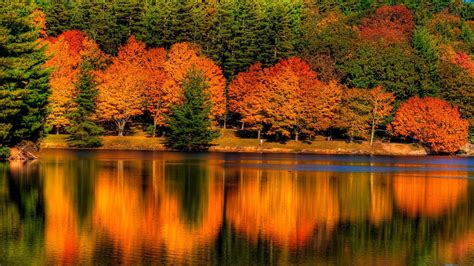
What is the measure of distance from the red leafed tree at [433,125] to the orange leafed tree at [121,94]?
38.7 m

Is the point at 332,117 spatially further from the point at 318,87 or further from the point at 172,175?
the point at 172,175

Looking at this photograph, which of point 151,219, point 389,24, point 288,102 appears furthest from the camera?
point 389,24

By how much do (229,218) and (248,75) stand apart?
9012cm

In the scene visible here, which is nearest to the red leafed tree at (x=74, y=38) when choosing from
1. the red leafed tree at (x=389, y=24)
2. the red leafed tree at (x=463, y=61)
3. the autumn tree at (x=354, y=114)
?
the autumn tree at (x=354, y=114)

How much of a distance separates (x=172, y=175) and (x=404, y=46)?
91055mm

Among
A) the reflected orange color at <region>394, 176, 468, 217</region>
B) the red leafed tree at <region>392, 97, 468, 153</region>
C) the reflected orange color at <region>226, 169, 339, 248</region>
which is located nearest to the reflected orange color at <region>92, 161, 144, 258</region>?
the reflected orange color at <region>226, 169, 339, 248</region>

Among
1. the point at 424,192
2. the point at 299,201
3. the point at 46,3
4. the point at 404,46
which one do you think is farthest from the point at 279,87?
the point at 299,201

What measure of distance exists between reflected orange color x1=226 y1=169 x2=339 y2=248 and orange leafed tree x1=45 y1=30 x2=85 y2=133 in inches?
2282

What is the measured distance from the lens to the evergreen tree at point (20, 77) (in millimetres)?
64312

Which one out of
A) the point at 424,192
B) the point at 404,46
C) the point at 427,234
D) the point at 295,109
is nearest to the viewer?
the point at 427,234

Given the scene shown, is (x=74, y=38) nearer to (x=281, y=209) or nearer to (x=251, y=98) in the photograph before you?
(x=251, y=98)

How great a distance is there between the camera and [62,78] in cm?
11069

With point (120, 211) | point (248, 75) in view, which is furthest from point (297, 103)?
point (120, 211)

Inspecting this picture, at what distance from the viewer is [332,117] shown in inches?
4584
